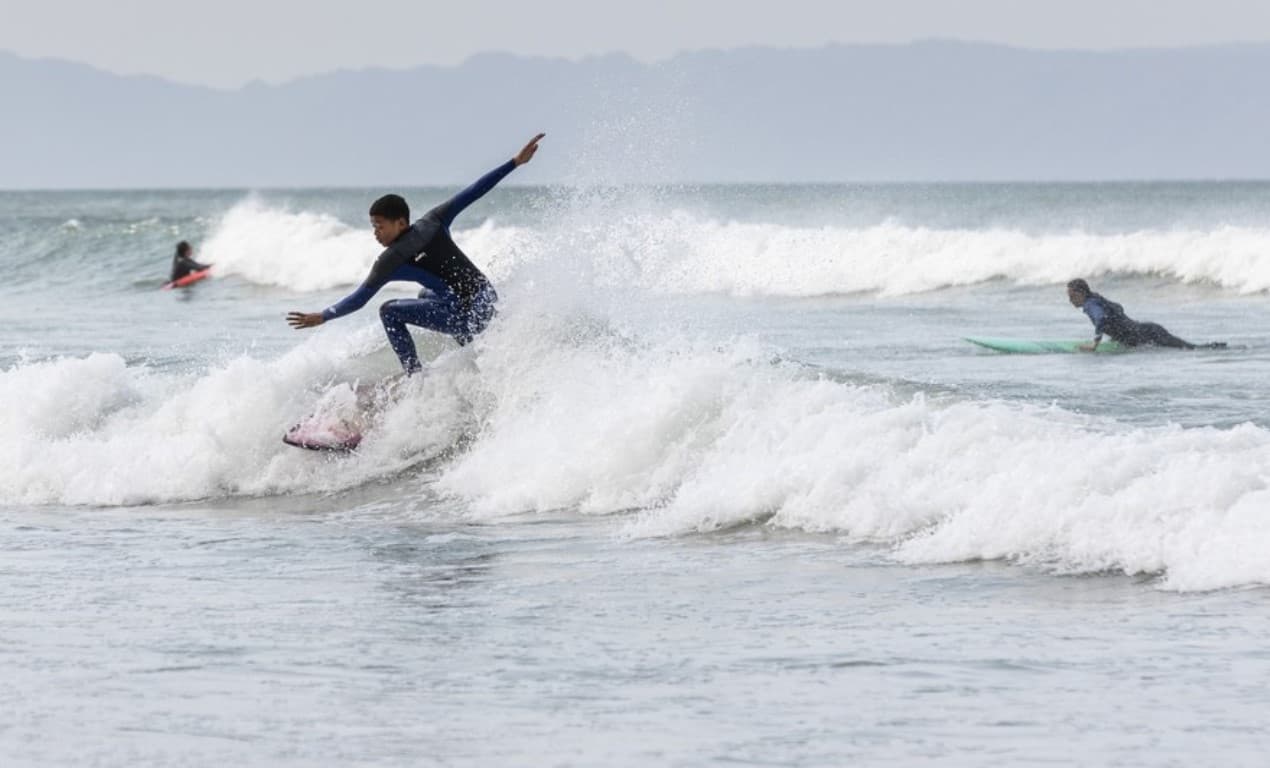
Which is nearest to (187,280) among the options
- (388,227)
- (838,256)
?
(838,256)

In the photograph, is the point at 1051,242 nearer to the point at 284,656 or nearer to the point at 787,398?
the point at 787,398

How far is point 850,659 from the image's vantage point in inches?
278

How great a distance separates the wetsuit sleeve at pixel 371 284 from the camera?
1186cm

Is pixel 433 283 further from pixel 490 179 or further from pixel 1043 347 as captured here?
pixel 1043 347

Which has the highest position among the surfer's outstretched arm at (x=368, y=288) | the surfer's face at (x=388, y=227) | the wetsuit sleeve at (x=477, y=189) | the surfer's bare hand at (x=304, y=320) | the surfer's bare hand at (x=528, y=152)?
the surfer's bare hand at (x=528, y=152)

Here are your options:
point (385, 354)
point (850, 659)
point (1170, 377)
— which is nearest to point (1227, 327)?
point (1170, 377)

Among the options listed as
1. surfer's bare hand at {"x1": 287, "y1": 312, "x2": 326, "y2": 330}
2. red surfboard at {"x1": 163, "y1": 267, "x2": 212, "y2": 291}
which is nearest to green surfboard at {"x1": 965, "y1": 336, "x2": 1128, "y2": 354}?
surfer's bare hand at {"x1": 287, "y1": 312, "x2": 326, "y2": 330}

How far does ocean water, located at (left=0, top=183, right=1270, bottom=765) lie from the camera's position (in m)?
6.30

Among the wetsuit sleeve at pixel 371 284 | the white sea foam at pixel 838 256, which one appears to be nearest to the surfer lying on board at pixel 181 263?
the white sea foam at pixel 838 256

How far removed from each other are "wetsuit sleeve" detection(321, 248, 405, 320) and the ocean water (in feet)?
3.90

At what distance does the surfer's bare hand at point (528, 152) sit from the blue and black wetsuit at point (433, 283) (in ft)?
0.19

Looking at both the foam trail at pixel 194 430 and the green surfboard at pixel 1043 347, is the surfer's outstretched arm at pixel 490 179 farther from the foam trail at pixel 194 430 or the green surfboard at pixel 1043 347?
the green surfboard at pixel 1043 347

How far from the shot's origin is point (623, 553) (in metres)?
9.63

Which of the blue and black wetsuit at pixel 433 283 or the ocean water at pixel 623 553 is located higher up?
the blue and black wetsuit at pixel 433 283
